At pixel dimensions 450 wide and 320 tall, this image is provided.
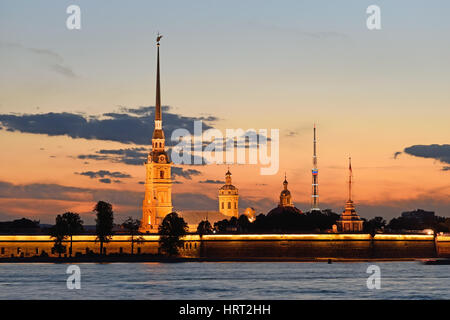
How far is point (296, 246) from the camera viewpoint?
16025cm

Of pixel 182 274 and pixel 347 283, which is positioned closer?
pixel 347 283

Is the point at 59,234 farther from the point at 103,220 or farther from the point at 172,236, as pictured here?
the point at 172,236

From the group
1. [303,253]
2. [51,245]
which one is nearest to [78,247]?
[51,245]

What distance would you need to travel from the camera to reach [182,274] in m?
113

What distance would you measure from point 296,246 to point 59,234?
36207 millimetres

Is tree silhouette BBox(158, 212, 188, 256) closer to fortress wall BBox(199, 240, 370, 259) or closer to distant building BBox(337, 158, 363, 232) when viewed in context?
fortress wall BBox(199, 240, 370, 259)

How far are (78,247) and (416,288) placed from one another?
280 ft

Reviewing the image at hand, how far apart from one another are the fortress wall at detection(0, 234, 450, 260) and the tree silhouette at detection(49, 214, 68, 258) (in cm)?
245

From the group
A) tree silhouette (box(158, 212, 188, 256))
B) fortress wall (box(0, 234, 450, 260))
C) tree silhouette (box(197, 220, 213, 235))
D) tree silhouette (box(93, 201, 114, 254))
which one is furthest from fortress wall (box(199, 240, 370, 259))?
tree silhouette (box(197, 220, 213, 235))

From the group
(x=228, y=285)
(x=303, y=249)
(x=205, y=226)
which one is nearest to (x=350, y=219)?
(x=303, y=249)

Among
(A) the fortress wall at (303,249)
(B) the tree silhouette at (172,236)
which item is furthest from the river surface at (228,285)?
(A) the fortress wall at (303,249)

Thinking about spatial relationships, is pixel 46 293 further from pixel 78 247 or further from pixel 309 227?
pixel 309 227
